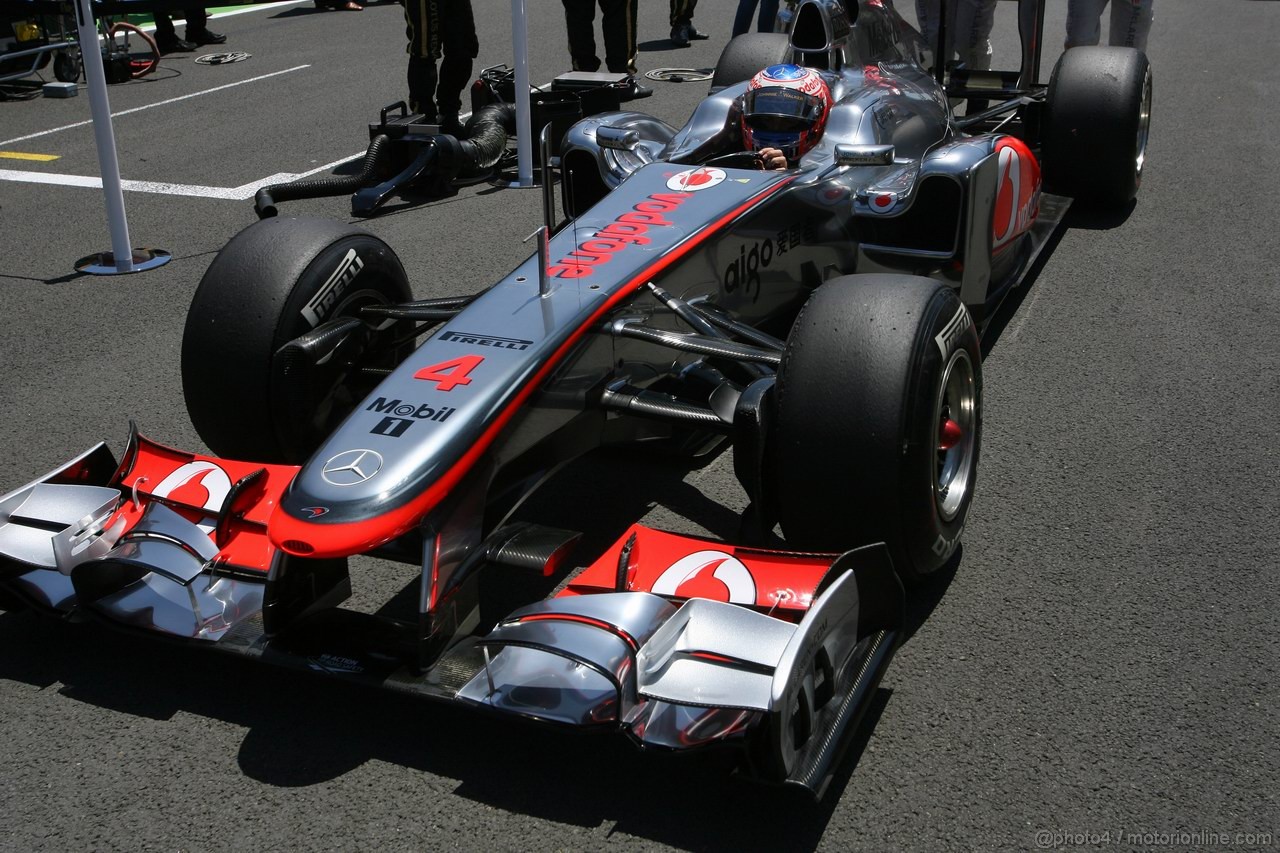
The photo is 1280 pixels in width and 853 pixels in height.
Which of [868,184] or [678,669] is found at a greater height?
[868,184]

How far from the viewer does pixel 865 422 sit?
2902 millimetres

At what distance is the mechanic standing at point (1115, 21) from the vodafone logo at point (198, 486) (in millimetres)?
6154

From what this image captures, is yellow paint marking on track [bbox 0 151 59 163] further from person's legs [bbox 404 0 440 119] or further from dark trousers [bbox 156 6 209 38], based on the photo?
dark trousers [bbox 156 6 209 38]

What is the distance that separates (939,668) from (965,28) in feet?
19.6

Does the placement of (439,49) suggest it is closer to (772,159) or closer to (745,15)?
(745,15)

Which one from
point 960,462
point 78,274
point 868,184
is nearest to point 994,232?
point 868,184

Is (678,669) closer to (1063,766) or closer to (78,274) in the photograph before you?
(1063,766)

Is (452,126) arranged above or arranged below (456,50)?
below

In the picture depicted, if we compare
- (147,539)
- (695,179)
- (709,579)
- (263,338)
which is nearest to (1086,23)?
(695,179)

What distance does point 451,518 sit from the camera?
9.37ft

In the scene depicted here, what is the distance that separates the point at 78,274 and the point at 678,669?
15.7 ft

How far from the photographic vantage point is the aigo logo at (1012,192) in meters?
4.66

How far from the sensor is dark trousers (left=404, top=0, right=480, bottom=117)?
8.10 metres

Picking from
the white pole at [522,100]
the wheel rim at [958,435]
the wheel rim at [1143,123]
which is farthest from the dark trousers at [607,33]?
the wheel rim at [958,435]
